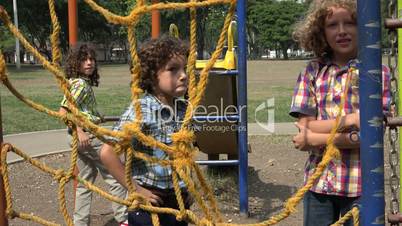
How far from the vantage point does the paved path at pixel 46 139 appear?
6121mm

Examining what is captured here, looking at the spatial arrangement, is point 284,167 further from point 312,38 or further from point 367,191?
point 367,191

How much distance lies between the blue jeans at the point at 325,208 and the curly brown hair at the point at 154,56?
0.66m

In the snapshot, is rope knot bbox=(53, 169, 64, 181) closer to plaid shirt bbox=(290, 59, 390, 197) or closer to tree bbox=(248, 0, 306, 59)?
plaid shirt bbox=(290, 59, 390, 197)

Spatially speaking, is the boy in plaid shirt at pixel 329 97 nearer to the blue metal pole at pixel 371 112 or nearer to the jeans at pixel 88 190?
the blue metal pole at pixel 371 112

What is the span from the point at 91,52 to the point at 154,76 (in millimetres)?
1503

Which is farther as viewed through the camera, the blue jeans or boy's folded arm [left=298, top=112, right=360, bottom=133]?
the blue jeans

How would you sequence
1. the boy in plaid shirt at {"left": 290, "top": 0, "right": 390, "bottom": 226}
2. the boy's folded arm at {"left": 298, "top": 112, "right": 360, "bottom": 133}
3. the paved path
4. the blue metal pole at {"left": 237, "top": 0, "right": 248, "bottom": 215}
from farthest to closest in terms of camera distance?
the paved path
the blue metal pole at {"left": 237, "top": 0, "right": 248, "bottom": 215}
the boy in plaid shirt at {"left": 290, "top": 0, "right": 390, "bottom": 226}
the boy's folded arm at {"left": 298, "top": 112, "right": 360, "bottom": 133}

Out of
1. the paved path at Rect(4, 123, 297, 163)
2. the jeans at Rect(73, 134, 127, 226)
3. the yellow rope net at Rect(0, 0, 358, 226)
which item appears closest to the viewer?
the yellow rope net at Rect(0, 0, 358, 226)

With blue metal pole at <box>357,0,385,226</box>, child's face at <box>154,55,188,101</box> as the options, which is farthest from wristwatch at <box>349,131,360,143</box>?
child's face at <box>154,55,188,101</box>

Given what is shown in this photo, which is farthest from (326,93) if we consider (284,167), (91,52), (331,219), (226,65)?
(284,167)

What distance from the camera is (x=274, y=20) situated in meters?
56.2

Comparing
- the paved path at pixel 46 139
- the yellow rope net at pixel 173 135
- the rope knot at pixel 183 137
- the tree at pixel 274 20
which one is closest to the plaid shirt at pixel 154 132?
the yellow rope net at pixel 173 135

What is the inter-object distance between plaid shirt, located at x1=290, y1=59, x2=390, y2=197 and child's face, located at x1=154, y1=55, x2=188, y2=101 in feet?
1.26

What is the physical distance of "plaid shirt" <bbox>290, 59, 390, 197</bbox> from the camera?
169 centimetres
